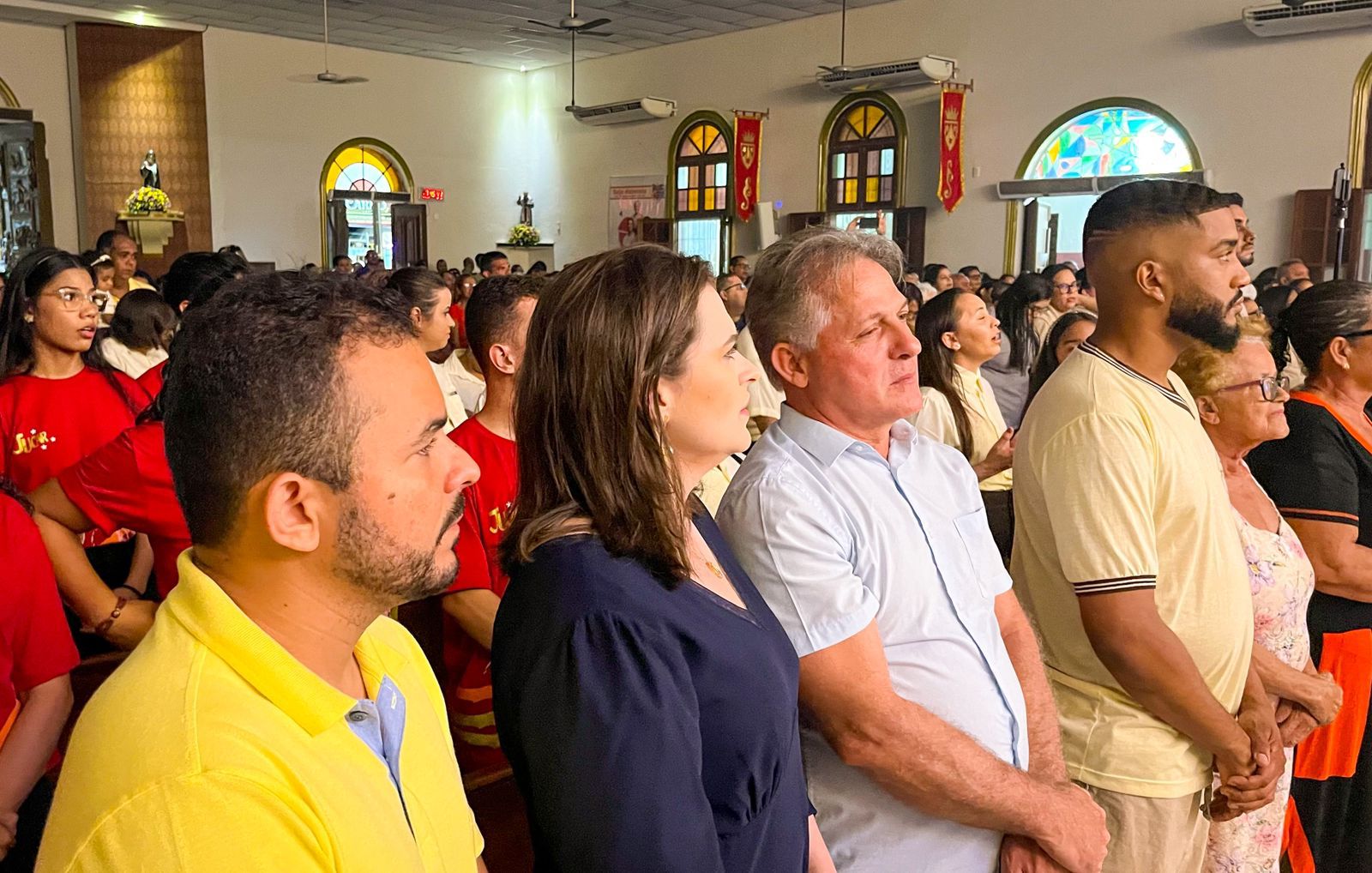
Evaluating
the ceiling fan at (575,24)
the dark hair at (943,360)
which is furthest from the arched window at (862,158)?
the dark hair at (943,360)

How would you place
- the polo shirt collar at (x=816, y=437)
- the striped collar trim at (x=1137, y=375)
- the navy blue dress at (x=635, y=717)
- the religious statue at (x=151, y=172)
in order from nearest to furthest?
the navy blue dress at (x=635, y=717)
the polo shirt collar at (x=816, y=437)
the striped collar trim at (x=1137, y=375)
the religious statue at (x=151, y=172)

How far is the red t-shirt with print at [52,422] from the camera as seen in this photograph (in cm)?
306

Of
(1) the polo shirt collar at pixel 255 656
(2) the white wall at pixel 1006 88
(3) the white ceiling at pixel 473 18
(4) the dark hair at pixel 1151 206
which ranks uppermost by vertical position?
(3) the white ceiling at pixel 473 18

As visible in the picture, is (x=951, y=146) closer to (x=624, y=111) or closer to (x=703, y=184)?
(x=703, y=184)

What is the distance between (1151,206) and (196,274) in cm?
338

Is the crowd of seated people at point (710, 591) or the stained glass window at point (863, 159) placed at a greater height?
the stained glass window at point (863, 159)

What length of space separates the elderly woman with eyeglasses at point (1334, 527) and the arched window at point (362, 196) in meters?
14.7

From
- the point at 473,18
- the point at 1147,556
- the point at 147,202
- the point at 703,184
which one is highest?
the point at 473,18

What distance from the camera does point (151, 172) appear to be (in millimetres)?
13656

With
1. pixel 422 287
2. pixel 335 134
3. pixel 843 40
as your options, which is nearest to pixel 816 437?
pixel 422 287

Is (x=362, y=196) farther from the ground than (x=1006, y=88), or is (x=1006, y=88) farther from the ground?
(x=1006, y=88)

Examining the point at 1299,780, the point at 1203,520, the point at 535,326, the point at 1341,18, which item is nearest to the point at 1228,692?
the point at 1203,520

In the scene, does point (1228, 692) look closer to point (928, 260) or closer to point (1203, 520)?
point (1203, 520)

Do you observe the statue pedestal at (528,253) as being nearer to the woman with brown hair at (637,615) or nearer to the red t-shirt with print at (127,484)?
the red t-shirt with print at (127,484)
